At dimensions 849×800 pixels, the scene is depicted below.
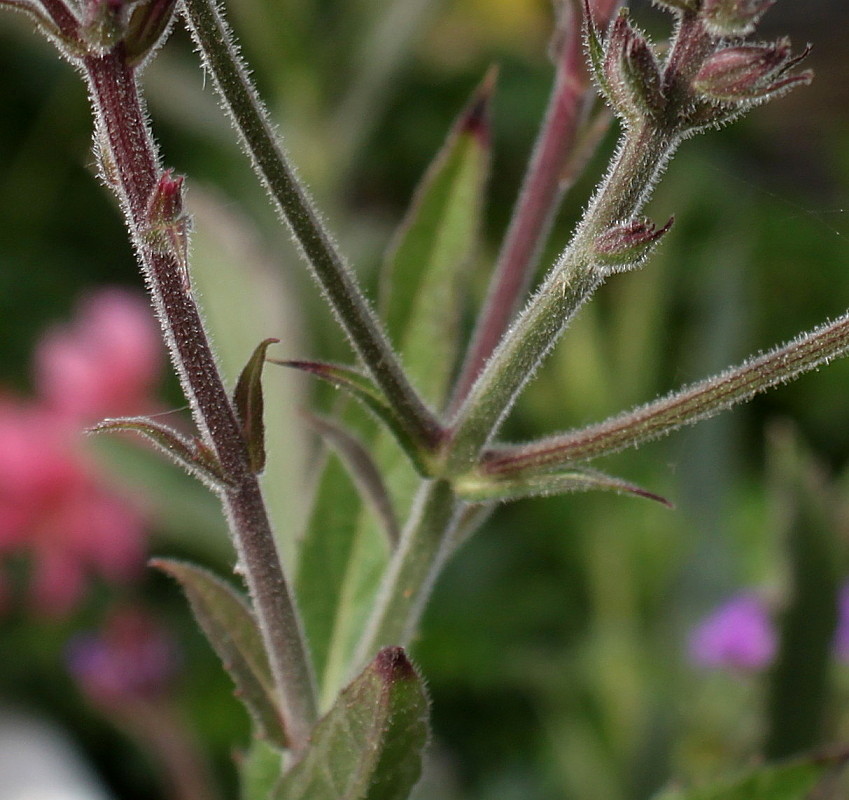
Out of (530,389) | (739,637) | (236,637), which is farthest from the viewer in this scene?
(530,389)

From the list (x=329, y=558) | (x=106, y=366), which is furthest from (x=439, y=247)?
(x=106, y=366)

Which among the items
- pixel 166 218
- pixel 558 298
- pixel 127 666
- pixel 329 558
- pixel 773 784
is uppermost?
pixel 166 218

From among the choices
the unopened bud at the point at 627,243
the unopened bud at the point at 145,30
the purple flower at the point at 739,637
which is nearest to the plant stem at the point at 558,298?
the unopened bud at the point at 627,243

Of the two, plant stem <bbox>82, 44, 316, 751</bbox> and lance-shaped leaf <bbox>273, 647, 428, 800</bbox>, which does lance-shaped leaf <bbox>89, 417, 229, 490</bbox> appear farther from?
lance-shaped leaf <bbox>273, 647, 428, 800</bbox>

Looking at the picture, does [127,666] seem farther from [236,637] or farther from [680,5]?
[680,5]

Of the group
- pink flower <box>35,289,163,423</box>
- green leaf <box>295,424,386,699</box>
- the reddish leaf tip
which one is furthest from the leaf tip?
pink flower <box>35,289,163,423</box>

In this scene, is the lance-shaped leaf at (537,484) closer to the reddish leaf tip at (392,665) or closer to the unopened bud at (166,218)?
the reddish leaf tip at (392,665)

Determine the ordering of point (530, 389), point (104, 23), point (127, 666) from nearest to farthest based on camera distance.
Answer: point (104, 23) < point (127, 666) < point (530, 389)
